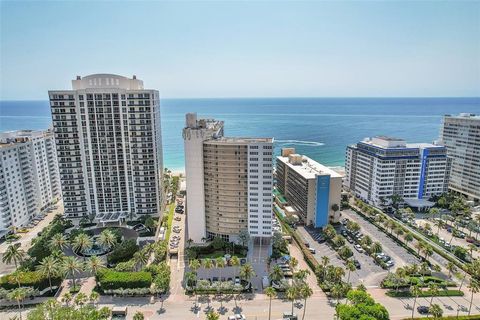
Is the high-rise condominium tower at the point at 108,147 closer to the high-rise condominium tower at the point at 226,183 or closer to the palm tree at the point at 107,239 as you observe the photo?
the palm tree at the point at 107,239

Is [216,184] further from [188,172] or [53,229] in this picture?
[53,229]

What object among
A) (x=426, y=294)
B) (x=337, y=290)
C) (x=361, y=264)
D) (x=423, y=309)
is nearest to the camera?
(x=337, y=290)

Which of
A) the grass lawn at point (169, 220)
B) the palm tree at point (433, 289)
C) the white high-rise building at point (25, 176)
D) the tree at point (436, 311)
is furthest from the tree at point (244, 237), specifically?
the white high-rise building at point (25, 176)

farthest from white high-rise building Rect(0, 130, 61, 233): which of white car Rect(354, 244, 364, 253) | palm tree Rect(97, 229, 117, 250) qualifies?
white car Rect(354, 244, 364, 253)

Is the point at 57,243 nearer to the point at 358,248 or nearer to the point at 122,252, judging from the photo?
the point at 122,252

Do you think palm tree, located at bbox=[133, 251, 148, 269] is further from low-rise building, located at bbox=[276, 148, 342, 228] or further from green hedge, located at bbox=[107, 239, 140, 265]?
low-rise building, located at bbox=[276, 148, 342, 228]

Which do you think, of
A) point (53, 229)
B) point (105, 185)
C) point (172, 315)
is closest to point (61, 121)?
point (105, 185)

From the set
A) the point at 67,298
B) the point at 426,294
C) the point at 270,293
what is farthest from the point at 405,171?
the point at 67,298
